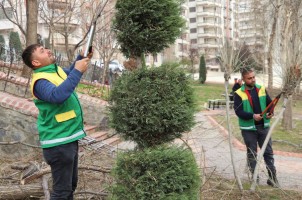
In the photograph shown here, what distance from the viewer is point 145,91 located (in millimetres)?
3199

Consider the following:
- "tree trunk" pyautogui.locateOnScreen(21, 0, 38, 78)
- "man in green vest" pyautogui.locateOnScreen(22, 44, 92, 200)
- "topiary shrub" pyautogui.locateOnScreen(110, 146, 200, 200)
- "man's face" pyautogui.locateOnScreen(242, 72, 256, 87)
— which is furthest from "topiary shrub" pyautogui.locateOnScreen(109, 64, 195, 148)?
"tree trunk" pyautogui.locateOnScreen(21, 0, 38, 78)

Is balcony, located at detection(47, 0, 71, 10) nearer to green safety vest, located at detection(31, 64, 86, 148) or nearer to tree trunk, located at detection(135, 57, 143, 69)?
tree trunk, located at detection(135, 57, 143, 69)

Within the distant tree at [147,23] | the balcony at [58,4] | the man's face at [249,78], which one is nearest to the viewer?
the distant tree at [147,23]

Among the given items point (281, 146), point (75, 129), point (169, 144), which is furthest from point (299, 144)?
point (75, 129)

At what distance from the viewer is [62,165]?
3.13 meters

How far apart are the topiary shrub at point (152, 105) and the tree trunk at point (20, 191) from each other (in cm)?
157

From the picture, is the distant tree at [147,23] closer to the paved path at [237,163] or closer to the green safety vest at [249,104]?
the paved path at [237,163]

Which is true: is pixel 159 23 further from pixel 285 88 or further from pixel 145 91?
pixel 285 88

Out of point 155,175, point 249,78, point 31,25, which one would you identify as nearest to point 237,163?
point 249,78

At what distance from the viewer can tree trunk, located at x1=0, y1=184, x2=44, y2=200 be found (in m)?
4.15

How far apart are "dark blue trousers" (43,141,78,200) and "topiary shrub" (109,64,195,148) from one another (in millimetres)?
489

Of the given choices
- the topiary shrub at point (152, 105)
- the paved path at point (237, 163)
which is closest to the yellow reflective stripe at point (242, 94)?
the paved path at point (237, 163)

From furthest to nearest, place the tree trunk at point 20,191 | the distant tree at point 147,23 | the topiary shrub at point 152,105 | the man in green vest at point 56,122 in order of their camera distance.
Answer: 1. the tree trunk at point 20,191
2. the distant tree at point 147,23
3. the topiary shrub at point 152,105
4. the man in green vest at point 56,122

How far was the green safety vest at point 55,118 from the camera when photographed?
3084 millimetres
